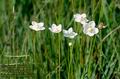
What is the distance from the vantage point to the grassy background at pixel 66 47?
81.0 inches

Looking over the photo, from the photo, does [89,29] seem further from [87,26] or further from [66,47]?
[66,47]

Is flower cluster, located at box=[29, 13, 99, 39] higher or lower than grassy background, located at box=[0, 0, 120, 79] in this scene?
higher

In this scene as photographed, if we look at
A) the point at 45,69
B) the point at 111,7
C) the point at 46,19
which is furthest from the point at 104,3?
the point at 45,69

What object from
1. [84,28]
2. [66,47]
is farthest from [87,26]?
[66,47]

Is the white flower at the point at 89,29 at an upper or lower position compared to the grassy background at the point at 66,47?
upper

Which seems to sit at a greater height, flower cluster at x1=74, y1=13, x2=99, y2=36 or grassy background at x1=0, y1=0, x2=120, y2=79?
flower cluster at x1=74, y1=13, x2=99, y2=36

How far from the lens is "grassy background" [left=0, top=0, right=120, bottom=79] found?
6.75 ft

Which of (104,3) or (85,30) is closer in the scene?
(85,30)

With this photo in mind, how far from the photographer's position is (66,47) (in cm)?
227

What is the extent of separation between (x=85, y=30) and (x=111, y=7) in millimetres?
506

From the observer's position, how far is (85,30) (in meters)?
2.02

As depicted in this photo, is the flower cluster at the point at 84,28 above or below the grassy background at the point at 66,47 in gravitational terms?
above

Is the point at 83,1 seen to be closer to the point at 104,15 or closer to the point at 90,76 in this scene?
the point at 104,15

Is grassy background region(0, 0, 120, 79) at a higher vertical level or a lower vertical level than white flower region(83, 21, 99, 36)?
lower
